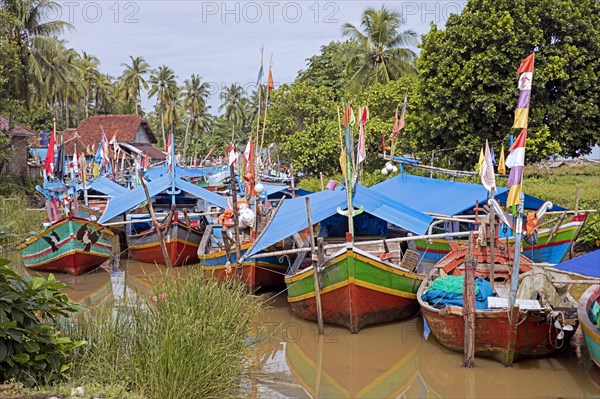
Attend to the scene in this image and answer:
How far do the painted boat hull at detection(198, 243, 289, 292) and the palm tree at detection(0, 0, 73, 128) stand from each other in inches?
731

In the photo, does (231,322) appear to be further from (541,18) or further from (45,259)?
(541,18)

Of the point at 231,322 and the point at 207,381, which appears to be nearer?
the point at 207,381

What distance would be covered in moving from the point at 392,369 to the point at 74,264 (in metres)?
9.36

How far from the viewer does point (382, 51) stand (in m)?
30.5

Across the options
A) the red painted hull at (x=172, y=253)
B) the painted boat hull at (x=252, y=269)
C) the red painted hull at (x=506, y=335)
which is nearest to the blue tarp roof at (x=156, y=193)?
the red painted hull at (x=172, y=253)

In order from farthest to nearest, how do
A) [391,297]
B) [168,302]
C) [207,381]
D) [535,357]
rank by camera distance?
1. [391,297]
2. [535,357]
3. [168,302]
4. [207,381]

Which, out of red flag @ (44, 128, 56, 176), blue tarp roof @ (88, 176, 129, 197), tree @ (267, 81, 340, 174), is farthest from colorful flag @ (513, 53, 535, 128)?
tree @ (267, 81, 340, 174)

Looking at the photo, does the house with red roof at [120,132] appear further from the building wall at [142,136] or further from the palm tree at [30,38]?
the palm tree at [30,38]

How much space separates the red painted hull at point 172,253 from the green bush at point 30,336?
28.7 ft

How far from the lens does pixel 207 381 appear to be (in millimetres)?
6512

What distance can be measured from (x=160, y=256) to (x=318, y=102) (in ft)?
50.5

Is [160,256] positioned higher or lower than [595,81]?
lower

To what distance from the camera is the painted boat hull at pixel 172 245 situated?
1599 centimetres

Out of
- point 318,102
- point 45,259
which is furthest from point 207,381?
point 318,102
